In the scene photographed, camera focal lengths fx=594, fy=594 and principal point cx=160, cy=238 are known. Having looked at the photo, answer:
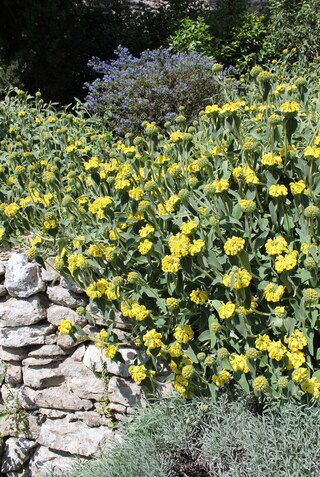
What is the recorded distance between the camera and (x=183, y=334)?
241 cm

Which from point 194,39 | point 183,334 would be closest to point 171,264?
point 183,334

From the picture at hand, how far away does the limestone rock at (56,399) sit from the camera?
2.96 meters

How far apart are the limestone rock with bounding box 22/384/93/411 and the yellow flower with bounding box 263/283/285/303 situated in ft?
3.91

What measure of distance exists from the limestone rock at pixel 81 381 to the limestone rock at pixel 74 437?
166 millimetres

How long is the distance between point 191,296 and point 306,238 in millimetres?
508

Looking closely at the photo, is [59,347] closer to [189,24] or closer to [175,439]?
[175,439]

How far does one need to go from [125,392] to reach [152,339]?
0.54 meters

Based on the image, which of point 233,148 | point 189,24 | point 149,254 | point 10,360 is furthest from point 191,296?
point 189,24

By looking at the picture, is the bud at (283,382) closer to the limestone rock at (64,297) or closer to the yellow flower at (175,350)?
the yellow flower at (175,350)

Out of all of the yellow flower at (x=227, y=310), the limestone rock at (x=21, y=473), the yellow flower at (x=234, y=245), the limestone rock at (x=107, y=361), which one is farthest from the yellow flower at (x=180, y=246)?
the limestone rock at (x=21, y=473)

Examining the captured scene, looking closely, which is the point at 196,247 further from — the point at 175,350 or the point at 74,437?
the point at 74,437

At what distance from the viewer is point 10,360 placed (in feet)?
10.2

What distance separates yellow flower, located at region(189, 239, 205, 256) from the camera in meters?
2.25

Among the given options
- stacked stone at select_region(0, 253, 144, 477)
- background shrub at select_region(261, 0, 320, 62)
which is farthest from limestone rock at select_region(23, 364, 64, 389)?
background shrub at select_region(261, 0, 320, 62)
